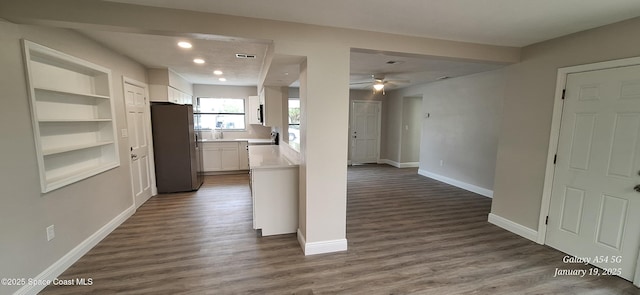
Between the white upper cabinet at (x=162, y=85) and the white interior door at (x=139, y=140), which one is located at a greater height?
the white upper cabinet at (x=162, y=85)

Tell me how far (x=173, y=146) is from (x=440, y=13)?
15.5 ft

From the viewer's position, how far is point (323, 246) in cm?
271

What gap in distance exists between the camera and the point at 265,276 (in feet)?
7.56

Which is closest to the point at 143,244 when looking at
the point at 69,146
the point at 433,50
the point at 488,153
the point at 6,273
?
the point at 6,273

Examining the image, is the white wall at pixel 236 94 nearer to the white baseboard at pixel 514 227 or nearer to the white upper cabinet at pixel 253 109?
the white upper cabinet at pixel 253 109

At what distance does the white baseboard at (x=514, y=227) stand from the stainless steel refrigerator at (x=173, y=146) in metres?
5.12

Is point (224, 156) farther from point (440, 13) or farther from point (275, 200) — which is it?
point (440, 13)

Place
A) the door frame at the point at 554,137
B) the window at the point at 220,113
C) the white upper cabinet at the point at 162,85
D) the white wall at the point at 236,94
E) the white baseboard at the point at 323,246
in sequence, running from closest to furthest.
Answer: the door frame at the point at 554,137 → the white baseboard at the point at 323,246 → the white upper cabinet at the point at 162,85 → the white wall at the point at 236,94 → the window at the point at 220,113

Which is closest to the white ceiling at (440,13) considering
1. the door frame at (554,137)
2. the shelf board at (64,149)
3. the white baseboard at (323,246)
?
the door frame at (554,137)

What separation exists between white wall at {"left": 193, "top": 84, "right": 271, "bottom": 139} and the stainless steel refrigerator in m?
2.03

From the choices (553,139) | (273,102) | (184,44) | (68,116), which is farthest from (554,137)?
(68,116)

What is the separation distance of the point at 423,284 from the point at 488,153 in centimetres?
356

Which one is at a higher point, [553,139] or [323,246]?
[553,139]

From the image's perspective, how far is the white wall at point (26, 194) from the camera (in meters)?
1.85
